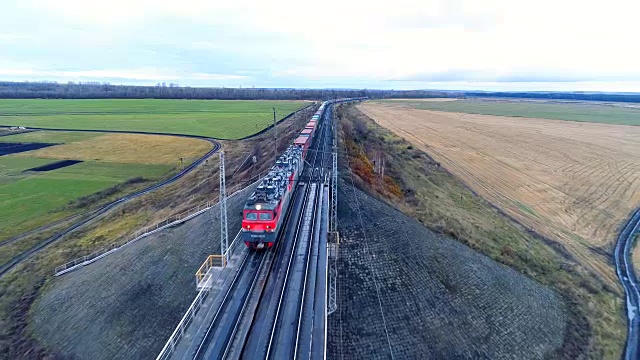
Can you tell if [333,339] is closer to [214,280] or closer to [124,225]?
[214,280]

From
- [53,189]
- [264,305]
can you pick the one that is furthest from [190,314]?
[53,189]

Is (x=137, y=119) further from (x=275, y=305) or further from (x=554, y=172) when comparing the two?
(x=275, y=305)

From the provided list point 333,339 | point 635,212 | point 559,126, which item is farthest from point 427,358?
point 559,126

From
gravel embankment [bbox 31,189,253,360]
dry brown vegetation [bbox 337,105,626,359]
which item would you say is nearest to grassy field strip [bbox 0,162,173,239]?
gravel embankment [bbox 31,189,253,360]

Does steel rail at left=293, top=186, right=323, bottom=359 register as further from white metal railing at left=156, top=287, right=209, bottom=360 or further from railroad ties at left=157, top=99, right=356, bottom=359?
white metal railing at left=156, top=287, right=209, bottom=360

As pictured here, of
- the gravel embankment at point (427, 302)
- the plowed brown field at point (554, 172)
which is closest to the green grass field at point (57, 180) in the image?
the gravel embankment at point (427, 302)

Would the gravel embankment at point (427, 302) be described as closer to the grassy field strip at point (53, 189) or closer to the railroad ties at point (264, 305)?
the railroad ties at point (264, 305)
